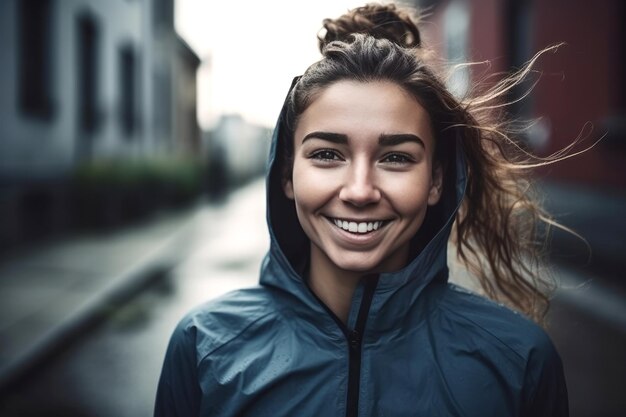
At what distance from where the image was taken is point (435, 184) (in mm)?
2020

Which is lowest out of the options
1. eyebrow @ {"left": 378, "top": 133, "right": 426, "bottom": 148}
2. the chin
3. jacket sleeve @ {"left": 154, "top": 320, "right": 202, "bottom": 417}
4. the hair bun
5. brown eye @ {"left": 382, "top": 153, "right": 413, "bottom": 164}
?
jacket sleeve @ {"left": 154, "top": 320, "right": 202, "bottom": 417}

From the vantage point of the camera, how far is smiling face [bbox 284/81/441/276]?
1750 millimetres

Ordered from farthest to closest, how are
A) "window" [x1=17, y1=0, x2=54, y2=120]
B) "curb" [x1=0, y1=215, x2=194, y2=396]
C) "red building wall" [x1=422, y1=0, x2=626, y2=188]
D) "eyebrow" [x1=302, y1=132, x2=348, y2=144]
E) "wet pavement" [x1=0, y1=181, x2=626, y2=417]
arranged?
"window" [x1=17, y1=0, x2=54, y2=120]
"red building wall" [x1=422, y1=0, x2=626, y2=188]
"curb" [x1=0, y1=215, x2=194, y2=396]
"wet pavement" [x1=0, y1=181, x2=626, y2=417]
"eyebrow" [x1=302, y1=132, x2=348, y2=144]

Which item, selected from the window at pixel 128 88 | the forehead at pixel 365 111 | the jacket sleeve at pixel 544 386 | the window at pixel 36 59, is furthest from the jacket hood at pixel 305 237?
the window at pixel 128 88

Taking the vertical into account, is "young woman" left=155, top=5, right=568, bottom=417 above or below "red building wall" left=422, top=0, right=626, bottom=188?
below

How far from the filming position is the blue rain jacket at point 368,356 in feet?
5.45

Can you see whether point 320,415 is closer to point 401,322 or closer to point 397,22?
point 401,322

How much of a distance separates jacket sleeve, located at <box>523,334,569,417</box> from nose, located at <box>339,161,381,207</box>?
639 mm

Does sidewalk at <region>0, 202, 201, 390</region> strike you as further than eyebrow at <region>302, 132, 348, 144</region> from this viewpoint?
Yes

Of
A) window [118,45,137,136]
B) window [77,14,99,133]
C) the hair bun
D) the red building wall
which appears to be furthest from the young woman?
window [118,45,137,136]

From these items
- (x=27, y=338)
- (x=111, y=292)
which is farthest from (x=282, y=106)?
(x=111, y=292)

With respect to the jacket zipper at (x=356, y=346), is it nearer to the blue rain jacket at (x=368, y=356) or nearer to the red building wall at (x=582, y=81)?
the blue rain jacket at (x=368, y=356)

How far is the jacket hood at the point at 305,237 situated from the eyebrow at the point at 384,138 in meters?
0.26

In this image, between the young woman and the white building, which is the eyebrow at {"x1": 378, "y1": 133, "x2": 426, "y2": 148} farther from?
the white building
